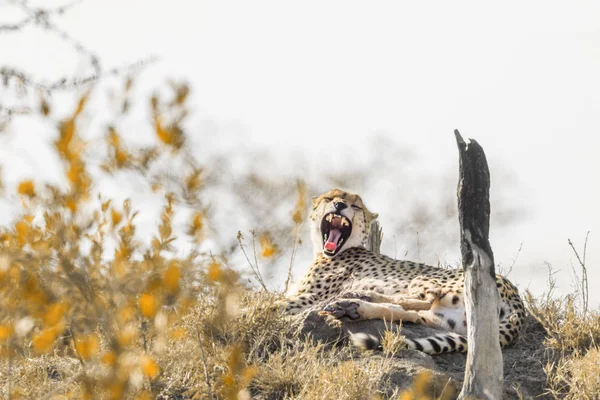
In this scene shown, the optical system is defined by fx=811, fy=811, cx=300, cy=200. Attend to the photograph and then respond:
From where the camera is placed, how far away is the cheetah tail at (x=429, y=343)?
520 centimetres

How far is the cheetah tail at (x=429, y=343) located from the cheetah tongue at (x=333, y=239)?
63.2 inches

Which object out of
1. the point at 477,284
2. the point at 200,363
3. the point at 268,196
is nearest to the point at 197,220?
the point at 200,363

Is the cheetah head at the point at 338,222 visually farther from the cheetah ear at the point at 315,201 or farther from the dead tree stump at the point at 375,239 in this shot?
the dead tree stump at the point at 375,239

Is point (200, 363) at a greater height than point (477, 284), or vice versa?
point (477, 284)

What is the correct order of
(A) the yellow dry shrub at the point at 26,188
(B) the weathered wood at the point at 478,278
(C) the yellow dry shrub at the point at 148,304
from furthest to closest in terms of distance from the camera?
(B) the weathered wood at the point at 478,278
(A) the yellow dry shrub at the point at 26,188
(C) the yellow dry shrub at the point at 148,304

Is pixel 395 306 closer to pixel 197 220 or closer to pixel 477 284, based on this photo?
pixel 477 284

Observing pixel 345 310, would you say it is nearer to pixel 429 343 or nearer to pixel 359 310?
pixel 359 310

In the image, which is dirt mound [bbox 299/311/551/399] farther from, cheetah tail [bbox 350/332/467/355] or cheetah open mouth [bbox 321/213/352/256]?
cheetah open mouth [bbox 321/213/352/256]

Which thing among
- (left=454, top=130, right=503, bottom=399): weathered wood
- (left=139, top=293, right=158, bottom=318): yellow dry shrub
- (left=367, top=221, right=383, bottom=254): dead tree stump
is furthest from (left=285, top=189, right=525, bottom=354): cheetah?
(left=139, top=293, right=158, bottom=318): yellow dry shrub

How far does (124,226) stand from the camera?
2.82m

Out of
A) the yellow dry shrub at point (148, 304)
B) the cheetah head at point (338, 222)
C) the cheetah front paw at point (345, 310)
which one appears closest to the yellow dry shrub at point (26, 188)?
the yellow dry shrub at point (148, 304)

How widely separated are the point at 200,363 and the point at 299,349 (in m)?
0.84

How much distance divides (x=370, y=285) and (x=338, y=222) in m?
0.83

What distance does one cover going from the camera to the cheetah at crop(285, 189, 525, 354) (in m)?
5.54
